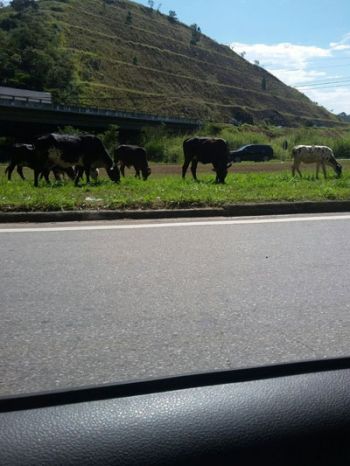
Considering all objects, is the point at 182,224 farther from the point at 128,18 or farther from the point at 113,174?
the point at 128,18

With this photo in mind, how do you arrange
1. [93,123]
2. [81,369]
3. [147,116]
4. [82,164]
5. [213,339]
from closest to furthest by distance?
[81,369] < [213,339] < [82,164] < [93,123] < [147,116]

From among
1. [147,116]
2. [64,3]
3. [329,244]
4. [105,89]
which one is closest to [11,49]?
[105,89]

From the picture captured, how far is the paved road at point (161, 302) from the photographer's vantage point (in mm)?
4008

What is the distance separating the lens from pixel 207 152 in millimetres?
21203

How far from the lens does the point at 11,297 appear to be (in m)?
5.53

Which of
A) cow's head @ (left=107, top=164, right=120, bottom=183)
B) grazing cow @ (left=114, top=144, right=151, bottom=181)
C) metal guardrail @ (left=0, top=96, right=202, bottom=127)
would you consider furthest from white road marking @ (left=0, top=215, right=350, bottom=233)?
metal guardrail @ (left=0, top=96, right=202, bottom=127)

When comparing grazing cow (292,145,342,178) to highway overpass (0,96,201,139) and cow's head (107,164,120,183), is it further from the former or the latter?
highway overpass (0,96,201,139)

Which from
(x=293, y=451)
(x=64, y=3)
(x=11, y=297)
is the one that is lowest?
(x=11, y=297)

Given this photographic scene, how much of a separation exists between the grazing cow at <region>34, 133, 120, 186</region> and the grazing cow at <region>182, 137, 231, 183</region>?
332 cm

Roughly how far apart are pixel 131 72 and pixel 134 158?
134 metres

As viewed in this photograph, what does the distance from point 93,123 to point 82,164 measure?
2571 inches

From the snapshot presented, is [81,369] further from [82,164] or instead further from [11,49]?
[11,49]

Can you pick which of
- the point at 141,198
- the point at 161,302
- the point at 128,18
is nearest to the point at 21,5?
the point at 128,18

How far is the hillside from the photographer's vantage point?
124 metres
